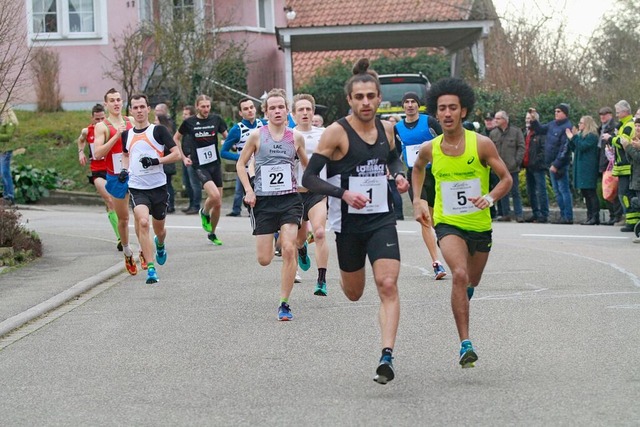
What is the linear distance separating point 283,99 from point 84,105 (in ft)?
A: 78.0

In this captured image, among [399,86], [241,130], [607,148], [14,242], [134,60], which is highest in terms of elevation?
[134,60]

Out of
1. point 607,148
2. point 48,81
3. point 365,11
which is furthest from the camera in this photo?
point 365,11

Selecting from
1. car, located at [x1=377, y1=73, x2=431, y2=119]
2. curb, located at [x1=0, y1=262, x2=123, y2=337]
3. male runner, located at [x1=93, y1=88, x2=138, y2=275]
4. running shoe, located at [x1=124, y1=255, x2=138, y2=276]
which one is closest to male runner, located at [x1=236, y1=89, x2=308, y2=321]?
curb, located at [x1=0, y1=262, x2=123, y2=337]

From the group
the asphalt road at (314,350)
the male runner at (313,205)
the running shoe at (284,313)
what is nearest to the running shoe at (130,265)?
the asphalt road at (314,350)

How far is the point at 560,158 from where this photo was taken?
22.5 meters

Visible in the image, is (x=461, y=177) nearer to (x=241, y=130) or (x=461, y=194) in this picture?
(x=461, y=194)

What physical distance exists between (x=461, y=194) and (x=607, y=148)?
489 inches

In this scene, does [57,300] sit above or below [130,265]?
below

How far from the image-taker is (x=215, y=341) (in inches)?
398

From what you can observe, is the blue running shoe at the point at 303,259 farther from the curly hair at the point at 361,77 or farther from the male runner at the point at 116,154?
the curly hair at the point at 361,77

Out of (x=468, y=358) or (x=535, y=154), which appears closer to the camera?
(x=468, y=358)

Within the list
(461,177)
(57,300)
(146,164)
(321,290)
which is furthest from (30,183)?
(461,177)

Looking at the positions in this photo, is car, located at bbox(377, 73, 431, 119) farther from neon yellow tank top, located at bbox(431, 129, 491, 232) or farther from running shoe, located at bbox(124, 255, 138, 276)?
neon yellow tank top, located at bbox(431, 129, 491, 232)

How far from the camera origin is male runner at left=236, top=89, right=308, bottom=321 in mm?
11695
